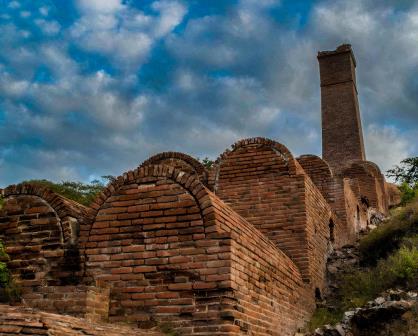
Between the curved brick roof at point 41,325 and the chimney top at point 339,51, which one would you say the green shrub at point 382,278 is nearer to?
the curved brick roof at point 41,325

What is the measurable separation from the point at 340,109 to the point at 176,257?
25.3 m

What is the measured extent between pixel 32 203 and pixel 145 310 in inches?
84.5

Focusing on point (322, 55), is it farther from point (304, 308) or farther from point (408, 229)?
point (304, 308)

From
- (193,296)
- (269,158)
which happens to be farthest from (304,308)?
(193,296)

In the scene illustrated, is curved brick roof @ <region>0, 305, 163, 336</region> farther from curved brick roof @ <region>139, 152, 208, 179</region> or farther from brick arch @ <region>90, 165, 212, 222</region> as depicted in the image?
curved brick roof @ <region>139, 152, 208, 179</region>

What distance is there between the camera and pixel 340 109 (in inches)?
1145

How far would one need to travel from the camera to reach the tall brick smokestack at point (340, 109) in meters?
28.0

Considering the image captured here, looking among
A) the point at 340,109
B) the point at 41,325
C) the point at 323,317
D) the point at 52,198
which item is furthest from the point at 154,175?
the point at 340,109

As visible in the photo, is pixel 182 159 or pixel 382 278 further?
pixel 182 159

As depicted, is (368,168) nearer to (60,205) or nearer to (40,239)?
(60,205)

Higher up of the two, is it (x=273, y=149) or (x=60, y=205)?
(x=273, y=149)

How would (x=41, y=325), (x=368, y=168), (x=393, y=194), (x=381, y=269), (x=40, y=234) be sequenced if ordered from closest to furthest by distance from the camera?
(x=41, y=325)
(x=40, y=234)
(x=381, y=269)
(x=368, y=168)
(x=393, y=194)

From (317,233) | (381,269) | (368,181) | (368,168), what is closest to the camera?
(381,269)

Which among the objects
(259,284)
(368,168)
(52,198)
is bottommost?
(259,284)
